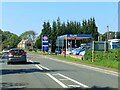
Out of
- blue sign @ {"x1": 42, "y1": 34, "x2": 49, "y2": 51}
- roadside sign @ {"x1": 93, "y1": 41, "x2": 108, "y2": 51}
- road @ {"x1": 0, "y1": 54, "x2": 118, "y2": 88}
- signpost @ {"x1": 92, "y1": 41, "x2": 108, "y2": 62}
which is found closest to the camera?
road @ {"x1": 0, "y1": 54, "x2": 118, "y2": 88}

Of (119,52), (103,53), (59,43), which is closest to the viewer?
(119,52)

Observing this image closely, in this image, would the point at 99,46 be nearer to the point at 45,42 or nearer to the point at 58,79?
the point at 58,79

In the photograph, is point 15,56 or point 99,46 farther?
point 99,46

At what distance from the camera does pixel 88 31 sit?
408ft

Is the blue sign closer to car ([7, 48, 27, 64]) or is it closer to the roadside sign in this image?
the roadside sign

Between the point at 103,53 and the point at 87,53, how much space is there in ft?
23.9

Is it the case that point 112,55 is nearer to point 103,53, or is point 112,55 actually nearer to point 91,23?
point 103,53

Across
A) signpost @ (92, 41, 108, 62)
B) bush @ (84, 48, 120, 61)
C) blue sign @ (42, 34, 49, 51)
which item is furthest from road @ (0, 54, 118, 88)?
blue sign @ (42, 34, 49, 51)

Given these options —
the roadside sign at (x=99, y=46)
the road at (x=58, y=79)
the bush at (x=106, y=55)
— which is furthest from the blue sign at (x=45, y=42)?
the road at (x=58, y=79)

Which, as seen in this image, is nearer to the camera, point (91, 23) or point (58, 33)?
point (58, 33)

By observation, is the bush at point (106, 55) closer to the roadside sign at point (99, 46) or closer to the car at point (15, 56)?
the roadside sign at point (99, 46)

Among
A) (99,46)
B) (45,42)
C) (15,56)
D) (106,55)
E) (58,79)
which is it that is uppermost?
(45,42)

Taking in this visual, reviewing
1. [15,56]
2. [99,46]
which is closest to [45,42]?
[99,46]

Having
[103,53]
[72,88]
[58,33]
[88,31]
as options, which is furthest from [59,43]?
[72,88]
